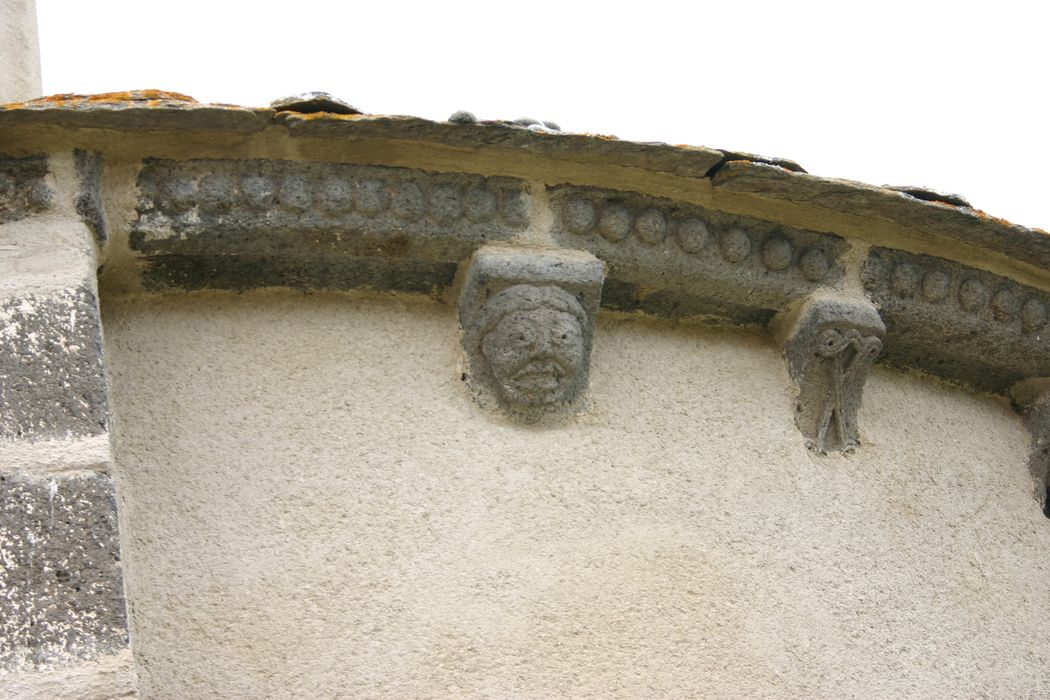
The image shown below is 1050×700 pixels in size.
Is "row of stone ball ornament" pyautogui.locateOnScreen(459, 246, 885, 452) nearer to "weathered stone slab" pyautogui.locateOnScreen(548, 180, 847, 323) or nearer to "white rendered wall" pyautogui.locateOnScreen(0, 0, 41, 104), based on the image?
"weathered stone slab" pyautogui.locateOnScreen(548, 180, 847, 323)

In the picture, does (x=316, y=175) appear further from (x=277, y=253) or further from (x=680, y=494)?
(x=680, y=494)

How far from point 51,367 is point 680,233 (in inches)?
58.7

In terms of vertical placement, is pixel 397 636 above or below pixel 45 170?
below

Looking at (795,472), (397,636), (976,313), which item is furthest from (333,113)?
(976,313)

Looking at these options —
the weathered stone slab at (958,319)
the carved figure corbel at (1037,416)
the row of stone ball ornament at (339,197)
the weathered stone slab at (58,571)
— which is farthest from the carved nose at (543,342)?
the carved figure corbel at (1037,416)

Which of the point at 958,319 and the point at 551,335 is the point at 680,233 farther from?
the point at 958,319

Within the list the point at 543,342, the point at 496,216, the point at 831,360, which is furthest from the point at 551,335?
the point at 831,360

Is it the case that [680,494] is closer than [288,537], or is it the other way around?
[288,537]

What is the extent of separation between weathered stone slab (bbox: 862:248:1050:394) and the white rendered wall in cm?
244

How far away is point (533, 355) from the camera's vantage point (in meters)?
3.10

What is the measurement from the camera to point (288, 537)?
9.27 feet

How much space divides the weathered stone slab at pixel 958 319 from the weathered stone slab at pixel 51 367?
189 centimetres

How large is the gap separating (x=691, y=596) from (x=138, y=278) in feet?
4.64

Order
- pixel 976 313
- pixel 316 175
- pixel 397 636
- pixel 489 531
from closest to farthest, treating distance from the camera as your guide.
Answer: pixel 397 636 < pixel 489 531 < pixel 316 175 < pixel 976 313
